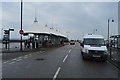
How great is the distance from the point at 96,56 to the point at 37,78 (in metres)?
7.25

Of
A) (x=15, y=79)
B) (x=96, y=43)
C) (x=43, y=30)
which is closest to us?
(x=15, y=79)

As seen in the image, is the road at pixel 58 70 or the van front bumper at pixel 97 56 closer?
the road at pixel 58 70

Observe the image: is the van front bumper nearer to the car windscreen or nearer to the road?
the road

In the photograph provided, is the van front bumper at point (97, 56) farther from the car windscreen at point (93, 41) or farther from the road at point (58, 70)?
the car windscreen at point (93, 41)

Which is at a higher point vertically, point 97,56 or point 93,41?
point 93,41

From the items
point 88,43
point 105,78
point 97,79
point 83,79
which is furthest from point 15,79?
point 88,43

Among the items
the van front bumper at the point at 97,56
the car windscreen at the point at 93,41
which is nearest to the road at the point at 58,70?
the van front bumper at the point at 97,56

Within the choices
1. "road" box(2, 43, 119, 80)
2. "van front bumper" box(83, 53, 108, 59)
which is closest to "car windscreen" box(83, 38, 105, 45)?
"van front bumper" box(83, 53, 108, 59)

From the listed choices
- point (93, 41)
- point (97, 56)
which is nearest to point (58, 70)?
point (97, 56)

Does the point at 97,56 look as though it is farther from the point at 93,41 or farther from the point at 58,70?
the point at 58,70

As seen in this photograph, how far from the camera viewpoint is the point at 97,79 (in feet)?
22.1

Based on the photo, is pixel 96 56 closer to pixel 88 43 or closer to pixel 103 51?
pixel 103 51

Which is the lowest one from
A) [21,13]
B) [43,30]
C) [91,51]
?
[91,51]

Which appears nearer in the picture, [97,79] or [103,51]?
[97,79]
